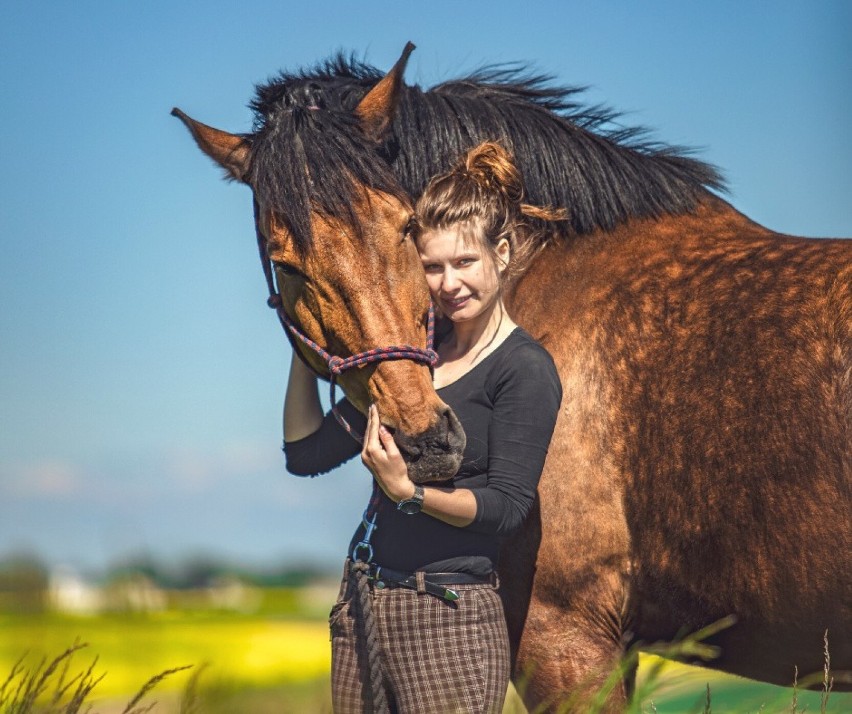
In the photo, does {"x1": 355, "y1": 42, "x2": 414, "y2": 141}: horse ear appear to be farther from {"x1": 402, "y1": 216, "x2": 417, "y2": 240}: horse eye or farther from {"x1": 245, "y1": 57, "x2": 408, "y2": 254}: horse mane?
{"x1": 402, "y1": 216, "x2": 417, "y2": 240}: horse eye

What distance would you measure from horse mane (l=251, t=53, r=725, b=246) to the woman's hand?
3.29 ft

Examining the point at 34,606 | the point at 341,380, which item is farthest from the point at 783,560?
the point at 34,606

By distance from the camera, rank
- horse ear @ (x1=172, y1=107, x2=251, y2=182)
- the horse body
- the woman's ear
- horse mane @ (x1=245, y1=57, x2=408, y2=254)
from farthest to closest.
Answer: horse ear @ (x1=172, y1=107, x2=251, y2=182) → the woman's ear → the horse body → horse mane @ (x1=245, y1=57, x2=408, y2=254)

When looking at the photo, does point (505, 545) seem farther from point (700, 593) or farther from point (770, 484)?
point (770, 484)

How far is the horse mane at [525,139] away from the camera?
313cm

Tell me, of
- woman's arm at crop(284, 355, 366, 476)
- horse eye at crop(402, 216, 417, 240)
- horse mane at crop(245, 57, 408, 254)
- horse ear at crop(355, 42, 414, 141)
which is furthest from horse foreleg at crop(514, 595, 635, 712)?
horse ear at crop(355, 42, 414, 141)

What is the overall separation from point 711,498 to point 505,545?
71 cm

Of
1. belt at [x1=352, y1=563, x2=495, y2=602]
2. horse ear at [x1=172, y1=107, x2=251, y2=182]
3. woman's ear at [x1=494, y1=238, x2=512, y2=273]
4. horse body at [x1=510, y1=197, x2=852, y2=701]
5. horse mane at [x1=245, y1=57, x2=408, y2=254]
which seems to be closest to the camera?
belt at [x1=352, y1=563, x2=495, y2=602]

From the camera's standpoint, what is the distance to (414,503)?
2385 millimetres

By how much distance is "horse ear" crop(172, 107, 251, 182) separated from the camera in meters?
2.98

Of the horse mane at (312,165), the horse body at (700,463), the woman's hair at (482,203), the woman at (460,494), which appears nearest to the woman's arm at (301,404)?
the woman at (460,494)

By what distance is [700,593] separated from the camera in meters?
2.96

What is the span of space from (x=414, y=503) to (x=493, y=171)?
1187 mm

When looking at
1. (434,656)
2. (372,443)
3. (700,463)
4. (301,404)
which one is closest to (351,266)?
(372,443)
